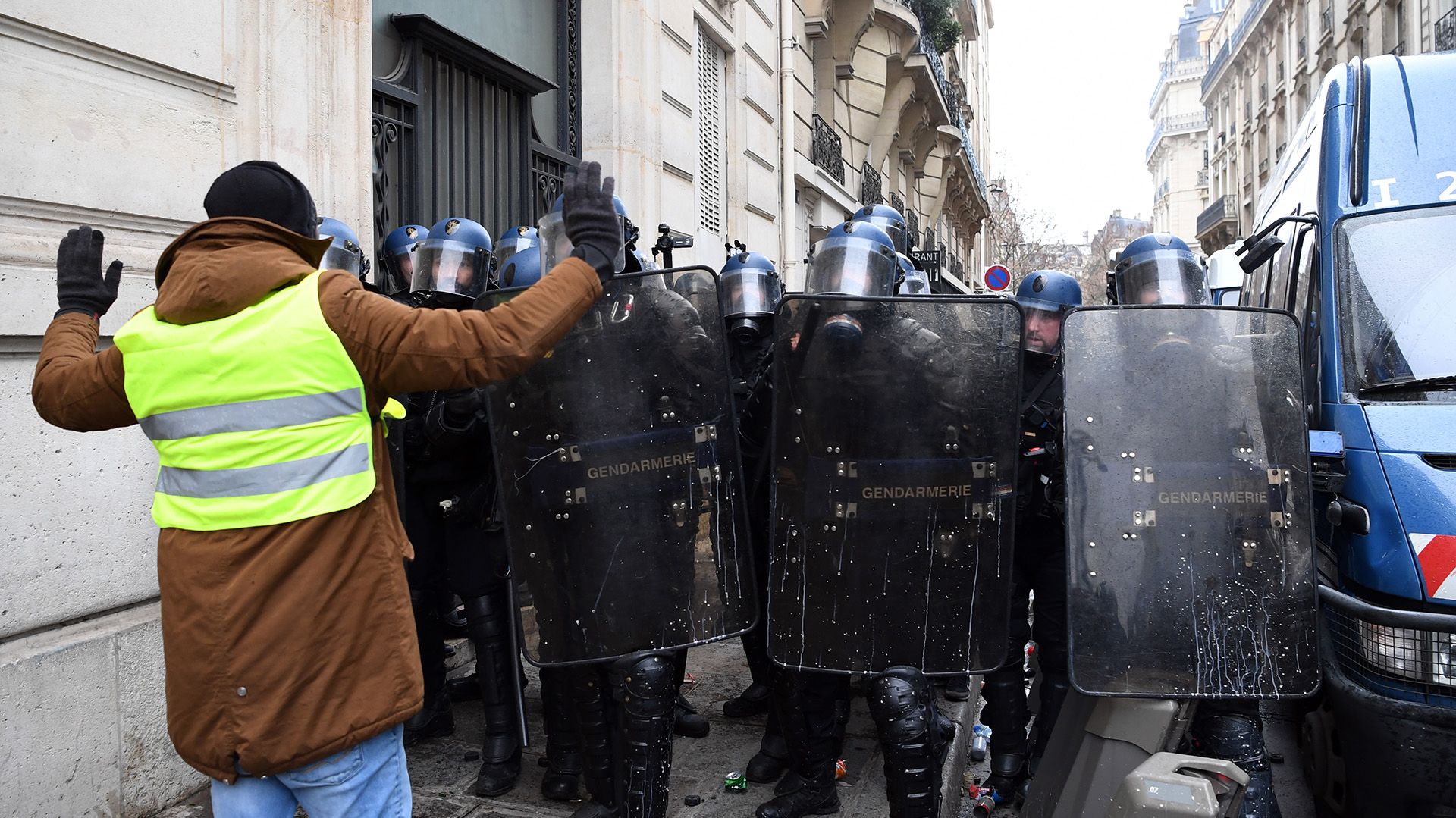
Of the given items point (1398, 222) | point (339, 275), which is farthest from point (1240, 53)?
point (339, 275)

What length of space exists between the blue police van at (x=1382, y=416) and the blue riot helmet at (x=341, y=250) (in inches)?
132

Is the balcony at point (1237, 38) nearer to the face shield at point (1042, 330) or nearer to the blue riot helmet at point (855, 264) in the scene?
the face shield at point (1042, 330)

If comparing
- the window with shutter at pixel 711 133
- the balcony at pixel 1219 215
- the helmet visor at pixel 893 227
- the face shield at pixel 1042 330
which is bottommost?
the face shield at pixel 1042 330

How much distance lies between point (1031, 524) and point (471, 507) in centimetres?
198

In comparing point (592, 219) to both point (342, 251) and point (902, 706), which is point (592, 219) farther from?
point (342, 251)

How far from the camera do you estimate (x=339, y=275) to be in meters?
1.85

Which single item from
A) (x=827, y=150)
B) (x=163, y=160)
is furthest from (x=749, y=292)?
(x=827, y=150)

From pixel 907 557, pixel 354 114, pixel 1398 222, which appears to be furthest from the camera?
pixel 354 114

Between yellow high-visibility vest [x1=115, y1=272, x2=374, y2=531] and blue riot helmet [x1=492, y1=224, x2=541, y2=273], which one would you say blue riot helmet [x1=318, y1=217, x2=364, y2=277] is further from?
yellow high-visibility vest [x1=115, y1=272, x2=374, y2=531]

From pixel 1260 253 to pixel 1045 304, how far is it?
2.37ft

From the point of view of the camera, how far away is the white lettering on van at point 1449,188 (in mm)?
3393

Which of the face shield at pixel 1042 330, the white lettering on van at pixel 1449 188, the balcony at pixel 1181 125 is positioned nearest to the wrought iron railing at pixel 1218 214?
the balcony at pixel 1181 125

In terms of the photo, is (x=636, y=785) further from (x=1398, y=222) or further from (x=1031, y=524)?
(x=1398, y=222)

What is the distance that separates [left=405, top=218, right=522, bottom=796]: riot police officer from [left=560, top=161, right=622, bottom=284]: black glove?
52.9 inches
